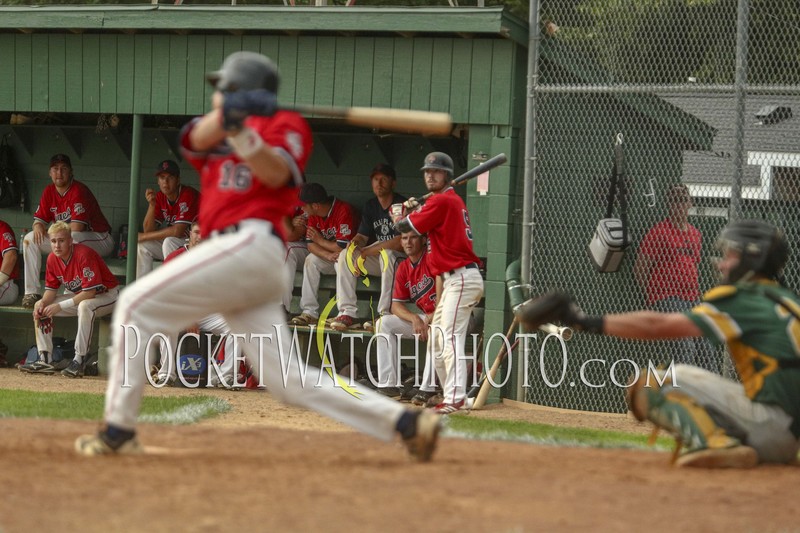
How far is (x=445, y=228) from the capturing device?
375 inches

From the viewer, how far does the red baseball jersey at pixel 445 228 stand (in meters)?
9.48

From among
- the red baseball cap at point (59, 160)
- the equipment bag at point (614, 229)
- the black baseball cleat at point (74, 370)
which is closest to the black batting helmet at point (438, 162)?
the equipment bag at point (614, 229)

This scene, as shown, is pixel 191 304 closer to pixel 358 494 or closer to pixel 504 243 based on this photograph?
pixel 358 494

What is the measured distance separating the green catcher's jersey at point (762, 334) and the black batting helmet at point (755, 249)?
0.24 ft

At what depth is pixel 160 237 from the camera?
11508mm

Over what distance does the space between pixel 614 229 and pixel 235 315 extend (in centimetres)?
Answer: 519

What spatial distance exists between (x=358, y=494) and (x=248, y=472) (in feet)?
2.09

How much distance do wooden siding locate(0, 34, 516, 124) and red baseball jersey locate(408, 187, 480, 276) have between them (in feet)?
3.30

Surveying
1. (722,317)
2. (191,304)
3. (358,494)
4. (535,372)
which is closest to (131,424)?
(191,304)

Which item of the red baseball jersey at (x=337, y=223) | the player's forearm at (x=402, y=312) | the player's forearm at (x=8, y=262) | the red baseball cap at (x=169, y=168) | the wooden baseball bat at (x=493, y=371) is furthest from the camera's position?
the player's forearm at (x=8, y=262)

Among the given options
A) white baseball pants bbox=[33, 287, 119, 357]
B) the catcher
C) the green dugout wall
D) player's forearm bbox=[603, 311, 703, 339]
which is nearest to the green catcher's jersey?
the catcher

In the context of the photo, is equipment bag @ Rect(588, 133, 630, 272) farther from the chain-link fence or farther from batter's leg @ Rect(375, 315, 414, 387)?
batter's leg @ Rect(375, 315, 414, 387)

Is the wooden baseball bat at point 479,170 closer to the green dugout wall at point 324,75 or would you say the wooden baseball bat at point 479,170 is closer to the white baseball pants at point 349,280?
the green dugout wall at point 324,75

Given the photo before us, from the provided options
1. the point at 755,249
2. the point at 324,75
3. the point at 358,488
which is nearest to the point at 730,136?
the point at 324,75
